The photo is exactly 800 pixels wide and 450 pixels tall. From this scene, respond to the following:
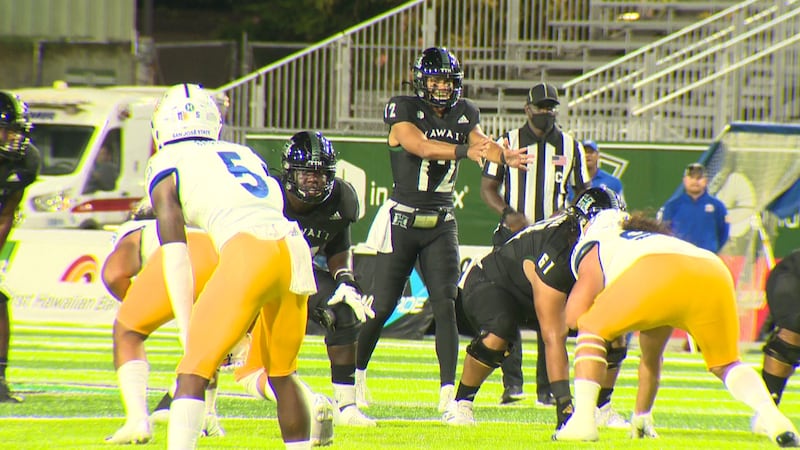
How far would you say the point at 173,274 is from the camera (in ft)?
16.0

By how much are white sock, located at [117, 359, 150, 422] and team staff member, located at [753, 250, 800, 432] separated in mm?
3012

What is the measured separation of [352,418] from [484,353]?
0.73 metres

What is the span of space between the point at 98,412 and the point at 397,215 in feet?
6.33

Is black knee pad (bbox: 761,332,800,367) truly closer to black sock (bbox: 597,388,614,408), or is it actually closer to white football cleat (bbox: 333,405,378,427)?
black sock (bbox: 597,388,614,408)

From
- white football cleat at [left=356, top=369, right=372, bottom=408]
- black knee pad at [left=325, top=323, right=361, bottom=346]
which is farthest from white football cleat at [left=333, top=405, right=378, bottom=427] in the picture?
white football cleat at [left=356, top=369, right=372, bottom=408]

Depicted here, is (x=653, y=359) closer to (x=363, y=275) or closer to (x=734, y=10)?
(x=363, y=275)

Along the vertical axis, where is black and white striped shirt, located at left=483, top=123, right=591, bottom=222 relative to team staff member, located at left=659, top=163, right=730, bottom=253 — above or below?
above

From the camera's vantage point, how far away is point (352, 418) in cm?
676

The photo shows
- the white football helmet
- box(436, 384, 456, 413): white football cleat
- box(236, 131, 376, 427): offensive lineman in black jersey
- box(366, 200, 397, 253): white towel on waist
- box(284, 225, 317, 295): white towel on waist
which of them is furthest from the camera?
box(366, 200, 397, 253): white towel on waist

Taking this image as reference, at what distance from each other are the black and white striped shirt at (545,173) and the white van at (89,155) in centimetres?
859

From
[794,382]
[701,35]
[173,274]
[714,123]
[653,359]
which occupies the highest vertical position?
[701,35]

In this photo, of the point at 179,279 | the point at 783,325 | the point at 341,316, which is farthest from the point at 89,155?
the point at 179,279

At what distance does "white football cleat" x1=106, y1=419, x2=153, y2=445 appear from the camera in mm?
5707

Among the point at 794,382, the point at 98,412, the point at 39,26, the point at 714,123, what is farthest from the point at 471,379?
the point at 39,26
